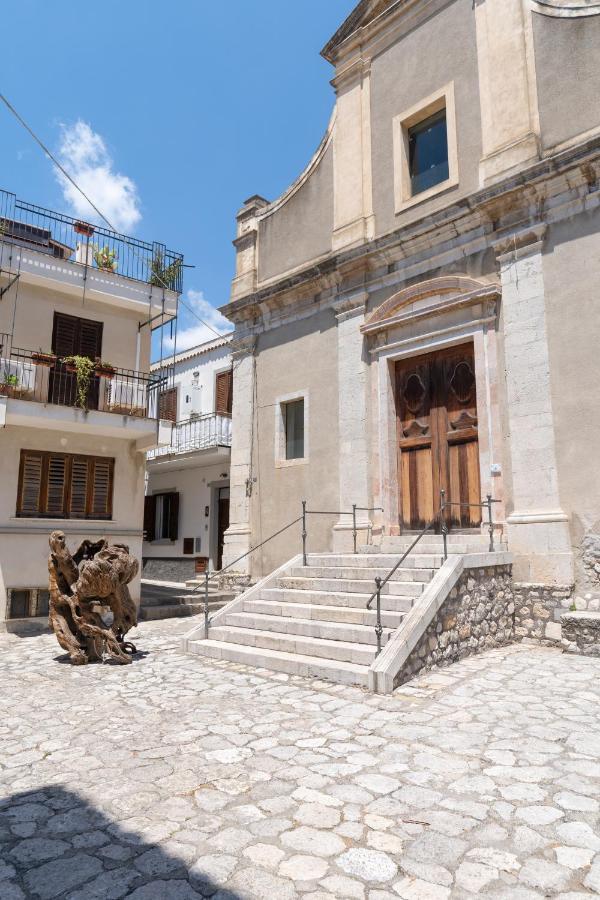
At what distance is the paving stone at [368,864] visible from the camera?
2.64 meters

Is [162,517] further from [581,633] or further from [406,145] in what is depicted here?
[581,633]

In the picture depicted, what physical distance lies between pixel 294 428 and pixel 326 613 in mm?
5168

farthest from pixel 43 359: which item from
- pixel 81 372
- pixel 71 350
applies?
pixel 71 350

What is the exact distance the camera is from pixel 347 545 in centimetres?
1023

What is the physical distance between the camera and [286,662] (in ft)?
21.7

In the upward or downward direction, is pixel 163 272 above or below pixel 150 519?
above

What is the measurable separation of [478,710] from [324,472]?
6.37m

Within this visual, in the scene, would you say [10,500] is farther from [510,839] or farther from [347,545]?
[510,839]

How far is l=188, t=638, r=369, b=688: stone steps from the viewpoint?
6.03 m

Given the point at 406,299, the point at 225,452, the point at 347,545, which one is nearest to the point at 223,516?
the point at 225,452

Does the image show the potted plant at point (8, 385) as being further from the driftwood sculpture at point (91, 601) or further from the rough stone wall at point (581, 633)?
the rough stone wall at point (581, 633)

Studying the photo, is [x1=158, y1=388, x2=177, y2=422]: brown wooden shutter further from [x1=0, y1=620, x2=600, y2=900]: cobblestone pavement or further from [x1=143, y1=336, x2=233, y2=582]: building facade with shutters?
[x1=0, y1=620, x2=600, y2=900]: cobblestone pavement

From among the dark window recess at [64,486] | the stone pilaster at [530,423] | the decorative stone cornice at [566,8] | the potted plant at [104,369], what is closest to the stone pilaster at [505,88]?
the decorative stone cornice at [566,8]

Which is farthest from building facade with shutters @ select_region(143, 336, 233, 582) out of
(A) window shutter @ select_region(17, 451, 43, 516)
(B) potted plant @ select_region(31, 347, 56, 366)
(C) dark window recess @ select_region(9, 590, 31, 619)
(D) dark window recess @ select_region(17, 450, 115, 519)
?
(C) dark window recess @ select_region(9, 590, 31, 619)
